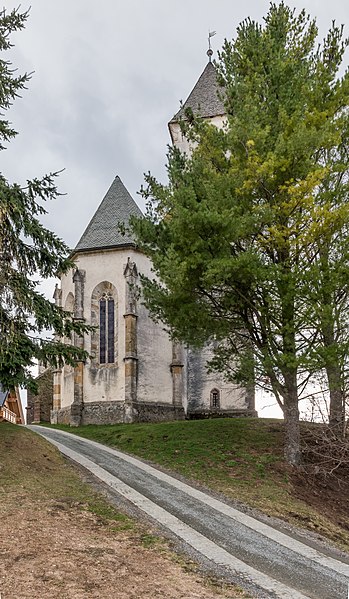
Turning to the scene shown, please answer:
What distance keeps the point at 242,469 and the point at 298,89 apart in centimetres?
990

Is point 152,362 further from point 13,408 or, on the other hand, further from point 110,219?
point 13,408

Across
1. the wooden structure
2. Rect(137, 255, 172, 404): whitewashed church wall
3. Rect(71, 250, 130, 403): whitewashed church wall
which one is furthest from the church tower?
the wooden structure

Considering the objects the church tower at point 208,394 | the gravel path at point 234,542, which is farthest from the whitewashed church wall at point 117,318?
the gravel path at point 234,542

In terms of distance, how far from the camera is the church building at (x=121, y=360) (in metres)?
25.9

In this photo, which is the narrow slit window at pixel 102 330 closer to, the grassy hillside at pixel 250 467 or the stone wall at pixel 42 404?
the grassy hillside at pixel 250 467

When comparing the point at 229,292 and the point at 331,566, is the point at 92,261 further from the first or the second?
the point at 331,566

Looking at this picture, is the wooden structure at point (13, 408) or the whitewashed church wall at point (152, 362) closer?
the whitewashed church wall at point (152, 362)

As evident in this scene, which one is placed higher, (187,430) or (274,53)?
(274,53)

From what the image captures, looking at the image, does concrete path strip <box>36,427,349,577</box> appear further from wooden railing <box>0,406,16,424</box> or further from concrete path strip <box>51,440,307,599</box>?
wooden railing <box>0,406,16,424</box>

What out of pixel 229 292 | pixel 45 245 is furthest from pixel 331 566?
pixel 45 245

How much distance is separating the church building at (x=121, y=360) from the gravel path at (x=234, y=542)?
12184 mm

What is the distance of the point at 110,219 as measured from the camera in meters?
29.4

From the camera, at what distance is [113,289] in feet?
90.0

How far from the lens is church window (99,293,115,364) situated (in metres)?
26.7
